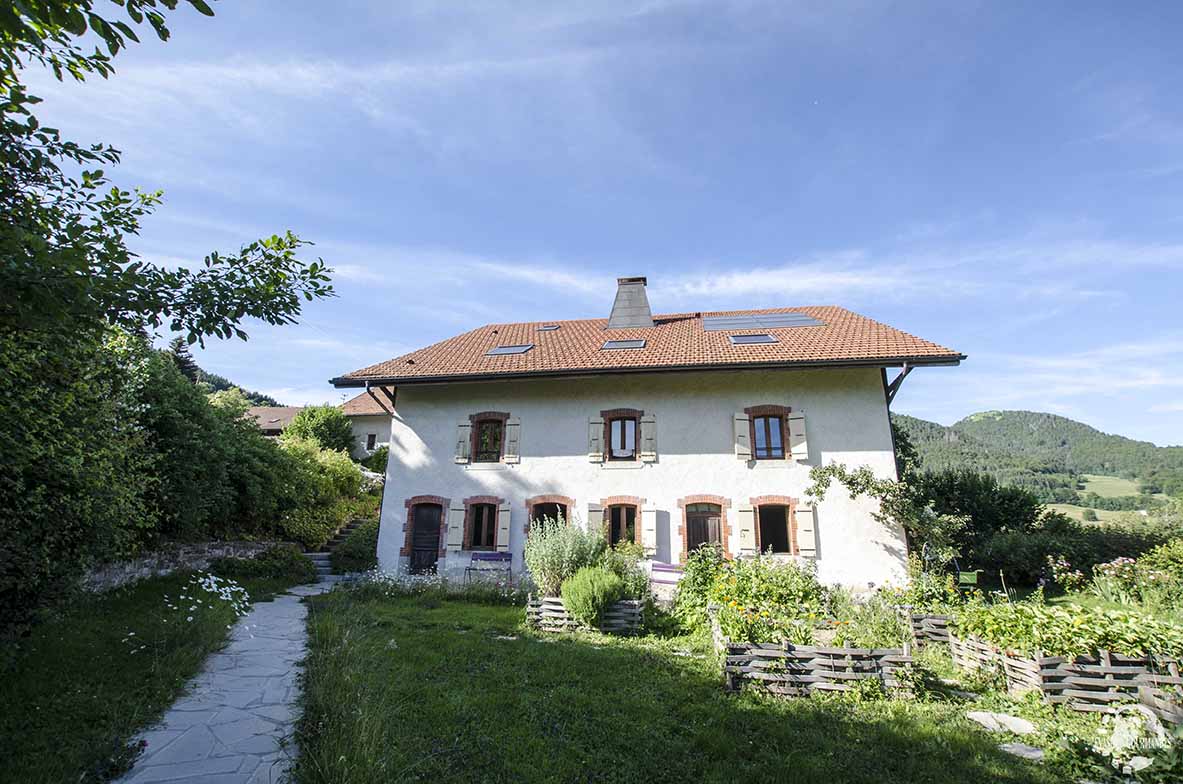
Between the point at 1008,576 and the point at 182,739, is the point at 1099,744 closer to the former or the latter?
the point at 182,739

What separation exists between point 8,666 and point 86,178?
4.26m

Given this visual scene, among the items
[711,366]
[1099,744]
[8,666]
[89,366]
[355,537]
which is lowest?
[1099,744]

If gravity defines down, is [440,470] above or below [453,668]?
above

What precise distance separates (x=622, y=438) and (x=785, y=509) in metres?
3.96

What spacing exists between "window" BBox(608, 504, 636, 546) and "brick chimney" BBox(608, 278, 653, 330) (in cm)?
584

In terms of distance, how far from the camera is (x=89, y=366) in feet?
21.7

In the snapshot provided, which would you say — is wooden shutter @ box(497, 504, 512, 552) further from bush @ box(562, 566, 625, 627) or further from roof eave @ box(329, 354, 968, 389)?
bush @ box(562, 566, 625, 627)

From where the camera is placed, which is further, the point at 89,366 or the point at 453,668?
the point at 89,366

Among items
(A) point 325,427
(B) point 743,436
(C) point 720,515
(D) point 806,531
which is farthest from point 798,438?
(A) point 325,427

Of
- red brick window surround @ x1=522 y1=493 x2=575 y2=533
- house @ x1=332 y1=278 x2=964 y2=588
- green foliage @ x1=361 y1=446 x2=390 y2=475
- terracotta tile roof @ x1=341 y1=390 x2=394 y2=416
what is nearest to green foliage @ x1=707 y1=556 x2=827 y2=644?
house @ x1=332 y1=278 x2=964 y2=588

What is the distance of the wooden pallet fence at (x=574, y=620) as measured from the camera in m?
8.34

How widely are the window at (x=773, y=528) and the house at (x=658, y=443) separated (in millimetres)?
28

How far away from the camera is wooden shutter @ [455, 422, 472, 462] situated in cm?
1334

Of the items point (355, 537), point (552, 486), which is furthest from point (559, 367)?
point (355, 537)
